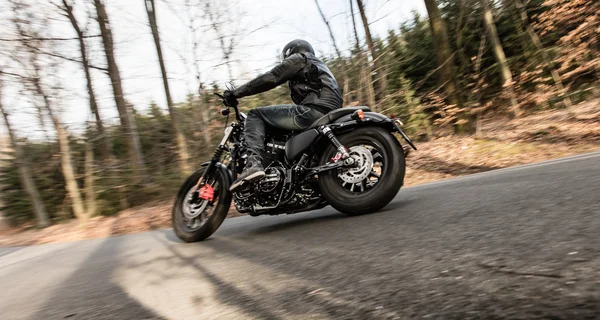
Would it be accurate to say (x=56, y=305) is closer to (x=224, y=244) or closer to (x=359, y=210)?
(x=224, y=244)

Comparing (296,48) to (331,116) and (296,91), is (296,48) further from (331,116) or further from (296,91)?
(331,116)

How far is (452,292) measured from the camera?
1530mm

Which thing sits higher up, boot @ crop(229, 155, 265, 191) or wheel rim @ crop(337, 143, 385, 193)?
boot @ crop(229, 155, 265, 191)

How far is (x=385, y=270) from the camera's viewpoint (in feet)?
6.47

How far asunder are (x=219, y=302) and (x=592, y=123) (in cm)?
1028

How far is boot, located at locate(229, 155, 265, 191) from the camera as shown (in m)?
3.68

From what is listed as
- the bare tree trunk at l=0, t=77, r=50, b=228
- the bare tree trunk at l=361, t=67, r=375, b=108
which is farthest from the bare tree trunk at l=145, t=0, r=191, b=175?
the bare tree trunk at l=361, t=67, r=375, b=108

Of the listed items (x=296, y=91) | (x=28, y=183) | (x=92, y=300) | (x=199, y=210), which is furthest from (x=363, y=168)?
(x=28, y=183)

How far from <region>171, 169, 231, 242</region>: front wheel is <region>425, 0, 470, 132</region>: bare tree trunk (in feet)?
30.3

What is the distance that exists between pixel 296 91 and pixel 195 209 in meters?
1.63

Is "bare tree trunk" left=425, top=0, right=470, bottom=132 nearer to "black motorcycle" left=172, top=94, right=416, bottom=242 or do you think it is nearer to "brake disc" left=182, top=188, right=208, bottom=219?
"black motorcycle" left=172, top=94, right=416, bottom=242

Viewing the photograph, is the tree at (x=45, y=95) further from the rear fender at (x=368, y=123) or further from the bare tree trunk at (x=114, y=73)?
the rear fender at (x=368, y=123)

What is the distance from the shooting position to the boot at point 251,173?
368cm

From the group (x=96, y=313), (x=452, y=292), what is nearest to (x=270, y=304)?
(x=452, y=292)
